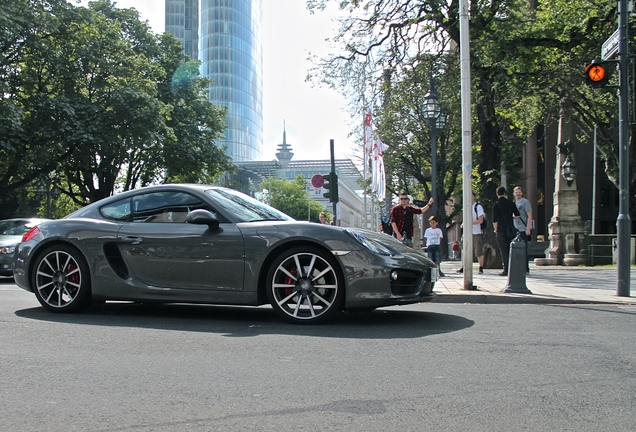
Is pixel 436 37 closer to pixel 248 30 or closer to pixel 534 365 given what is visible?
pixel 534 365

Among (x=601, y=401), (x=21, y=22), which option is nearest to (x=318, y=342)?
(x=601, y=401)

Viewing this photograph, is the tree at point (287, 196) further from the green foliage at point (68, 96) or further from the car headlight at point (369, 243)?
the car headlight at point (369, 243)

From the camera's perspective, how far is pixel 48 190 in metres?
35.0

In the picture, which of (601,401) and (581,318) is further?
(581,318)

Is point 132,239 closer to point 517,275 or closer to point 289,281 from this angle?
point 289,281

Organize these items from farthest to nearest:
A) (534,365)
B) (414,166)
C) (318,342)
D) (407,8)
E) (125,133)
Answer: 1. (414,166)
2. (125,133)
3. (407,8)
4. (318,342)
5. (534,365)

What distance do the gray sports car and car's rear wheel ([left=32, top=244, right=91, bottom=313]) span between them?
0.01 meters

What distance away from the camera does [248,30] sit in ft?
461

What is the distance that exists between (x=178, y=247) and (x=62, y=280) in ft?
4.67

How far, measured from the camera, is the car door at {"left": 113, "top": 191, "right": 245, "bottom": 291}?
6.23 metres

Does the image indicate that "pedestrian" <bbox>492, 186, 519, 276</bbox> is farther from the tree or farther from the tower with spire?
the tower with spire

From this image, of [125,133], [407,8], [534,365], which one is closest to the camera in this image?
[534,365]

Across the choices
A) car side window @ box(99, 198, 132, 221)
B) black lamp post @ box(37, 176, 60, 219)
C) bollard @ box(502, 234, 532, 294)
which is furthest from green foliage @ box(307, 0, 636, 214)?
black lamp post @ box(37, 176, 60, 219)

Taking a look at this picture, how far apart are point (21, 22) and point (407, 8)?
1509 centimetres
